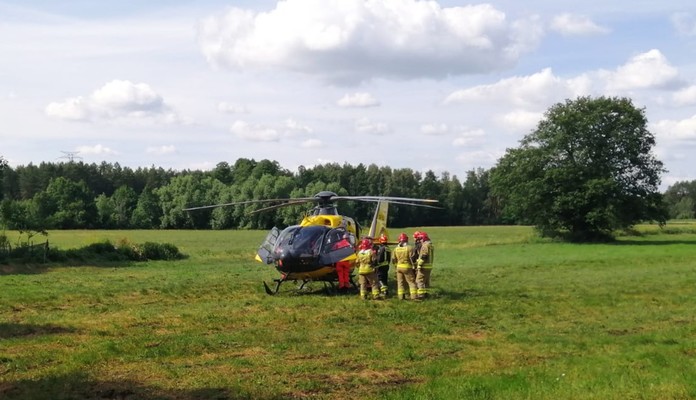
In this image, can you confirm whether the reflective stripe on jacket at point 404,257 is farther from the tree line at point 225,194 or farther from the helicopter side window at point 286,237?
the tree line at point 225,194

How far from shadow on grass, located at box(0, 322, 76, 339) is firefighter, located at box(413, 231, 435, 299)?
8.29m

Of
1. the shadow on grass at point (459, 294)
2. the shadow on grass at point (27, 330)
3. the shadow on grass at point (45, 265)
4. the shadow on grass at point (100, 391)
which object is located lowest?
the shadow on grass at point (45, 265)

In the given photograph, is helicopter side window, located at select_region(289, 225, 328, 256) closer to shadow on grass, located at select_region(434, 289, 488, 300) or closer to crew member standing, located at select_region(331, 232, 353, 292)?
crew member standing, located at select_region(331, 232, 353, 292)

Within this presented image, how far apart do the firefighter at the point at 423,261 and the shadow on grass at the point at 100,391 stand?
9.79 metres

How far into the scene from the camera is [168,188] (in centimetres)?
10538

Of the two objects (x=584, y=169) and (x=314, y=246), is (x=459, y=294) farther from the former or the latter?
(x=584, y=169)

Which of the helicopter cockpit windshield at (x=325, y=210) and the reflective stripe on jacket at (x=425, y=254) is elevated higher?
the helicopter cockpit windshield at (x=325, y=210)

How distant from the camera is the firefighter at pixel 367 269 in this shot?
17250 mm

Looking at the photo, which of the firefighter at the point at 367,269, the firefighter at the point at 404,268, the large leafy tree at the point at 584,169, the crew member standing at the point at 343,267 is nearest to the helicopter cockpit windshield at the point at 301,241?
the crew member standing at the point at 343,267

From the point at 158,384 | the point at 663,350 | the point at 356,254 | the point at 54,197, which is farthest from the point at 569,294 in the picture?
the point at 54,197

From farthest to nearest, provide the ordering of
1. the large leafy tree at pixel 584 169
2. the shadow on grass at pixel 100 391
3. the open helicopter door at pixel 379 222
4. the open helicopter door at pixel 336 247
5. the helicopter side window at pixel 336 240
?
the large leafy tree at pixel 584 169, the open helicopter door at pixel 379 222, the helicopter side window at pixel 336 240, the open helicopter door at pixel 336 247, the shadow on grass at pixel 100 391

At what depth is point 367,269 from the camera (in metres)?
17.3

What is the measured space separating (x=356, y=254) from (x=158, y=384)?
10727mm

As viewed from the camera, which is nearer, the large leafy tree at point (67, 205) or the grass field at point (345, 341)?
the grass field at point (345, 341)
